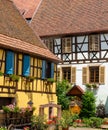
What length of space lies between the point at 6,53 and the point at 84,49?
1343 cm

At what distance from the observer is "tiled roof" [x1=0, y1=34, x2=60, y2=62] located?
24.2m

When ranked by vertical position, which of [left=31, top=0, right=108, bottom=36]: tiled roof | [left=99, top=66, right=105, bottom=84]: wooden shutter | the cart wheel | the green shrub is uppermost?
[left=31, top=0, right=108, bottom=36]: tiled roof

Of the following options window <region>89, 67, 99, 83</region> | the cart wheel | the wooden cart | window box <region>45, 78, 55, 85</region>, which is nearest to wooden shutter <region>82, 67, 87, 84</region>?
window <region>89, 67, 99, 83</region>

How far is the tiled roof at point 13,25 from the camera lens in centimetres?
2635

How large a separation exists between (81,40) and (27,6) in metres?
8.56

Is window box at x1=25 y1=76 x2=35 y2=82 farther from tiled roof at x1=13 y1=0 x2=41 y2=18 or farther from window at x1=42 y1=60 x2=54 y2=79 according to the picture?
tiled roof at x1=13 y1=0 x2=41 y2=18

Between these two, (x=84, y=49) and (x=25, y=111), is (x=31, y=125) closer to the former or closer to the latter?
(x=25, y=111)

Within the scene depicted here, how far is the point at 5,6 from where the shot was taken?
29.1 meters

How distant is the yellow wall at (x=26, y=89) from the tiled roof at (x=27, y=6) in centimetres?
1296

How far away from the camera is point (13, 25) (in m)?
27.7

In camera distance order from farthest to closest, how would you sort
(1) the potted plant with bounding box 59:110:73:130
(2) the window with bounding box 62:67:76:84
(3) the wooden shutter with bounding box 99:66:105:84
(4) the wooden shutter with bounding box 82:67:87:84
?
1. (2) the window with bounding box 62:67:76:84
2. (4) the wooden shutter with bounding box 82:67:87:84
3. (3) the wooden shutter with bounding box 99:66:105:84
4. (1) the potted plant with bounding box 59:110:73:130

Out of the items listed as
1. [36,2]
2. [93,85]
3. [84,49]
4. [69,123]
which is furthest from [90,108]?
[36,2]

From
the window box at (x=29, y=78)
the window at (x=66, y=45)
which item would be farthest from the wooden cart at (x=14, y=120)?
the window at (x=66, y=45)

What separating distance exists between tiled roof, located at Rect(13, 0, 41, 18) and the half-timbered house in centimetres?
133
